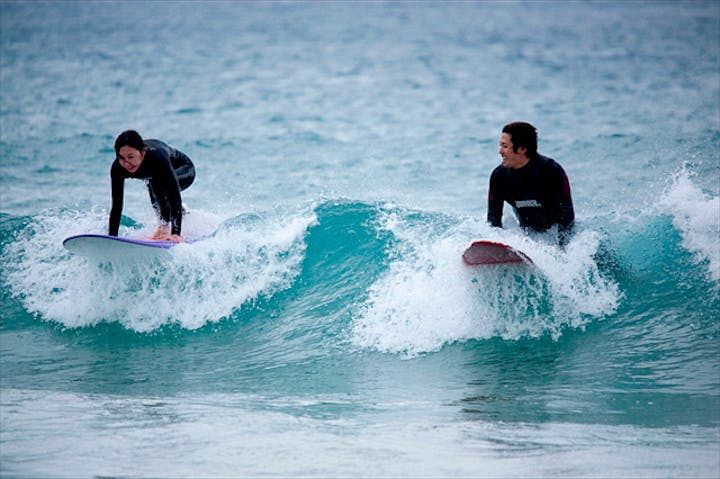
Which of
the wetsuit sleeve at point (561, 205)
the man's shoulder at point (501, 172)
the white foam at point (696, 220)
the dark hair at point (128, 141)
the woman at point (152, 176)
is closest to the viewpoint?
the wetsuit sleeve at point (561, 205)

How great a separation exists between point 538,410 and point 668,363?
140 cm

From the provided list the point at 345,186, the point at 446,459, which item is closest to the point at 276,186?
the point at 345,186

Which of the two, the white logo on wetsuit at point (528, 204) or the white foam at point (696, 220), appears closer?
the white logo on wetsuit at point (528, 204)

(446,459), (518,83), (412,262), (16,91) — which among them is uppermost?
(518,83)

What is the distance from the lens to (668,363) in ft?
21.6

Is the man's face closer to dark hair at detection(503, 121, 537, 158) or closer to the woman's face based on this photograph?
dark hair at detection(503, 121, 537, 158)

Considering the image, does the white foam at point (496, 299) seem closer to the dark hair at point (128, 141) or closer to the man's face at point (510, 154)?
the man's face at point (510, 154)

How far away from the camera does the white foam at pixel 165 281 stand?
818 cm

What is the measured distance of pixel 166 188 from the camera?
7.80 meters

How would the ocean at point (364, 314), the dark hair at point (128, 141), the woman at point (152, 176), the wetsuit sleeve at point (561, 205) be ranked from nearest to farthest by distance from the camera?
the ocean at point (364, 314)
the wetsuit sleeve at point (561, 205)
the dark hair at point (128, 141)
the woman at point (152, 176)

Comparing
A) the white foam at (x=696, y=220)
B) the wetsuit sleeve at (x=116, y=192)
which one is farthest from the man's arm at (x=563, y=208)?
the wetsuit sleeve at (x=116, y=192)

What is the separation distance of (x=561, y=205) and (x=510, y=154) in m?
0.58

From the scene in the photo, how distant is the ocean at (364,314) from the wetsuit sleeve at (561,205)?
0.16 metres

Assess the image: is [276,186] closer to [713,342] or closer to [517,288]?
[517,288]
